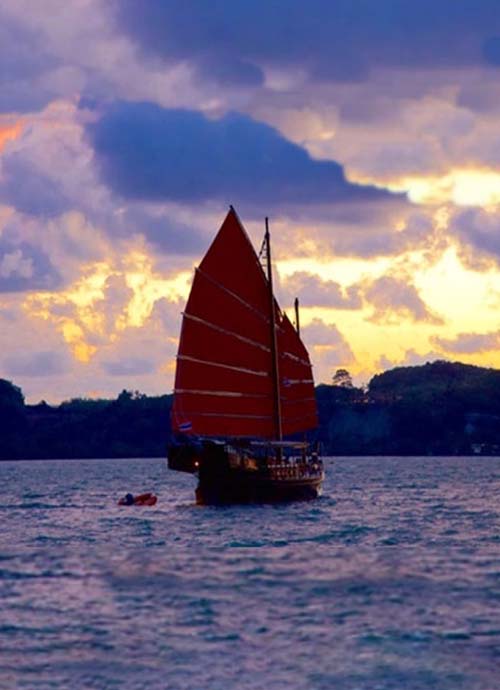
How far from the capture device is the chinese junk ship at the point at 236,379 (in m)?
65.6

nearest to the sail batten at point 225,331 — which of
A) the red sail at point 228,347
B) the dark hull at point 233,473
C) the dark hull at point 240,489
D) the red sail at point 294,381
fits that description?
the red sail at point 228,347

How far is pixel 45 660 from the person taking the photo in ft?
72.5

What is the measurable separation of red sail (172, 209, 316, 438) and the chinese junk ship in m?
0.05

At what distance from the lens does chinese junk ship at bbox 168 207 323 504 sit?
65562 millimetres

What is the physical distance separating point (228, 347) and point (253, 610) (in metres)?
42.8

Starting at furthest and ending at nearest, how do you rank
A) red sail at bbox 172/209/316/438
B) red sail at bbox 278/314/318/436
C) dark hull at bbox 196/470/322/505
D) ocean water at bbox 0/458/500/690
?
red sail at bbox 278/314/318/436, red sail at bbox 172/209/316/438, dark hull at bbox 196/470/322/505, ocean water at bbox 0/458/500/690

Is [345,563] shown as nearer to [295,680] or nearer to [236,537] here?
[236,537]

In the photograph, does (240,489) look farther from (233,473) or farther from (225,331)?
(225,331)

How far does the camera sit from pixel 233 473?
6469cm

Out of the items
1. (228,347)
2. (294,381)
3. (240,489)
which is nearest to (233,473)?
(240,489)

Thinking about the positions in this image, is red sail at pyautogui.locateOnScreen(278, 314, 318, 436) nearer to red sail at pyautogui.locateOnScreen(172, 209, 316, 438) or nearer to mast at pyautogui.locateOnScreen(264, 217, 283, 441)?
red sail at pyautogui.locateOnScreen(172, 209, 316, 438)

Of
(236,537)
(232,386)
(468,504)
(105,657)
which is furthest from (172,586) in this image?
(468,504)

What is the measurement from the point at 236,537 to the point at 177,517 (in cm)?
1566

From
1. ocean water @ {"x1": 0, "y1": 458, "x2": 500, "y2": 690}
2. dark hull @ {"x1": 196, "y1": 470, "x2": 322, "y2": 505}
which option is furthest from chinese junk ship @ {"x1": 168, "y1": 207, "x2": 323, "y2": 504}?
→ ocean water @ {"x1": 0, "y1": 458, "x2": 500, "y2": 690}
